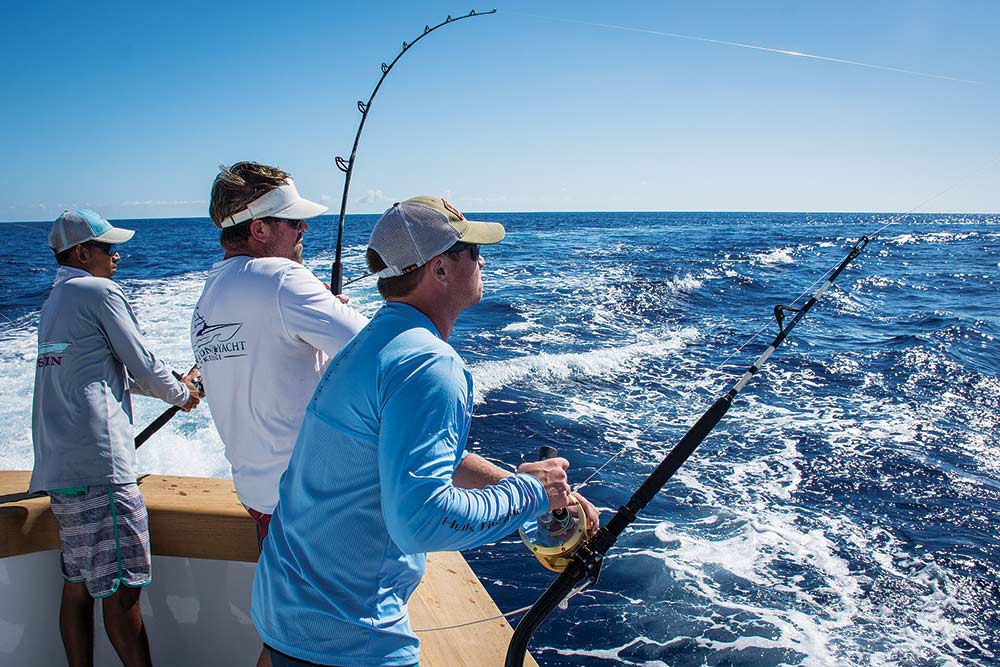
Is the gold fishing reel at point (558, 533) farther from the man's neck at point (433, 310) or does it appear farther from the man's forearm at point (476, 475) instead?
the man's neck at point (433, 310)

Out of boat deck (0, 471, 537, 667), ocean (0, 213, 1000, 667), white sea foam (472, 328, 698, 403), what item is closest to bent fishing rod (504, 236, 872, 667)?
boat deck (0, 471, 537, 667)

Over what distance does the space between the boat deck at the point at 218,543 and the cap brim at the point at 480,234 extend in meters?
1.10

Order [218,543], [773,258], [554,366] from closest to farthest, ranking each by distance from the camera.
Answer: [218,543] < [554,366] < [773,258]

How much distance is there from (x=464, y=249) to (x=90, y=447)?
138cm

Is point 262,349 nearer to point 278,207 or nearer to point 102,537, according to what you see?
point 278,207

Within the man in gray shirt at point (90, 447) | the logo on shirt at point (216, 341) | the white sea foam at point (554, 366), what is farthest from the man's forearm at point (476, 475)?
the white sea foam at point (554, 366)

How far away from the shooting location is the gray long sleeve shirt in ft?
6.01

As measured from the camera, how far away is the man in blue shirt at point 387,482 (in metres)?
0.93

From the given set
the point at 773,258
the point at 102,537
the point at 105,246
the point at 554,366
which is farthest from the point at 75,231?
the point at 773,258

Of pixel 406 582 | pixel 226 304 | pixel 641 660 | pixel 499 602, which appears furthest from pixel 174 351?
pixel 406 582

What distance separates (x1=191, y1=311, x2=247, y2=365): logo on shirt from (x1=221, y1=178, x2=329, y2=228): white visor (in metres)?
0.26

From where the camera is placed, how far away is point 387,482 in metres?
0.93

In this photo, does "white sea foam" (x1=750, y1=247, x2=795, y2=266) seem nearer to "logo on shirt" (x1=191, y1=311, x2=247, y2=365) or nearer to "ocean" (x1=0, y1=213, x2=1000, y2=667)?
"ocean" (x1=0, y1=213, x2=1000, y2=667)

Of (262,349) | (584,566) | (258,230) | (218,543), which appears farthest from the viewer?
(218,543)
